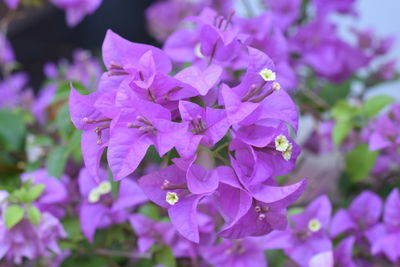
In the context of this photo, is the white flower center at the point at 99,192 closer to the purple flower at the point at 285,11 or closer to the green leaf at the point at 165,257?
the green leaf at the point at 165,257

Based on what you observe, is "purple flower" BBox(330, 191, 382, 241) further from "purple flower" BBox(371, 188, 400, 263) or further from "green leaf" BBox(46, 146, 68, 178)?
"green leaf" BBox(46, 146, 68, 178)

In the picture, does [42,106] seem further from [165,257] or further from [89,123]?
[89,123]

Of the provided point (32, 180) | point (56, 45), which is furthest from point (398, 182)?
A: point (56, 45)

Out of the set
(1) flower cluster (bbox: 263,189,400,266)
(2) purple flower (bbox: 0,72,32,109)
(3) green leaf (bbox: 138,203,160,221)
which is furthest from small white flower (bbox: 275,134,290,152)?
(2) purple flower (bbox: 0,72,32,109)

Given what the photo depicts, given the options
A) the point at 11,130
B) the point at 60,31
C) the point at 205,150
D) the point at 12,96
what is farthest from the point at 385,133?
the point at 60,31

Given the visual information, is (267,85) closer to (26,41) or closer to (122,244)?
(122,244)

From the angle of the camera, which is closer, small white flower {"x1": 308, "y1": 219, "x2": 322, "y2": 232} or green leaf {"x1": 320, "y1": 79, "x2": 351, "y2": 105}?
small white flower {"x1": 308, "y1": 219, "x2": 322, "y2": 232}

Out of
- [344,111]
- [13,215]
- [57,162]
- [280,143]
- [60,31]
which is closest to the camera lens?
[280,143]
